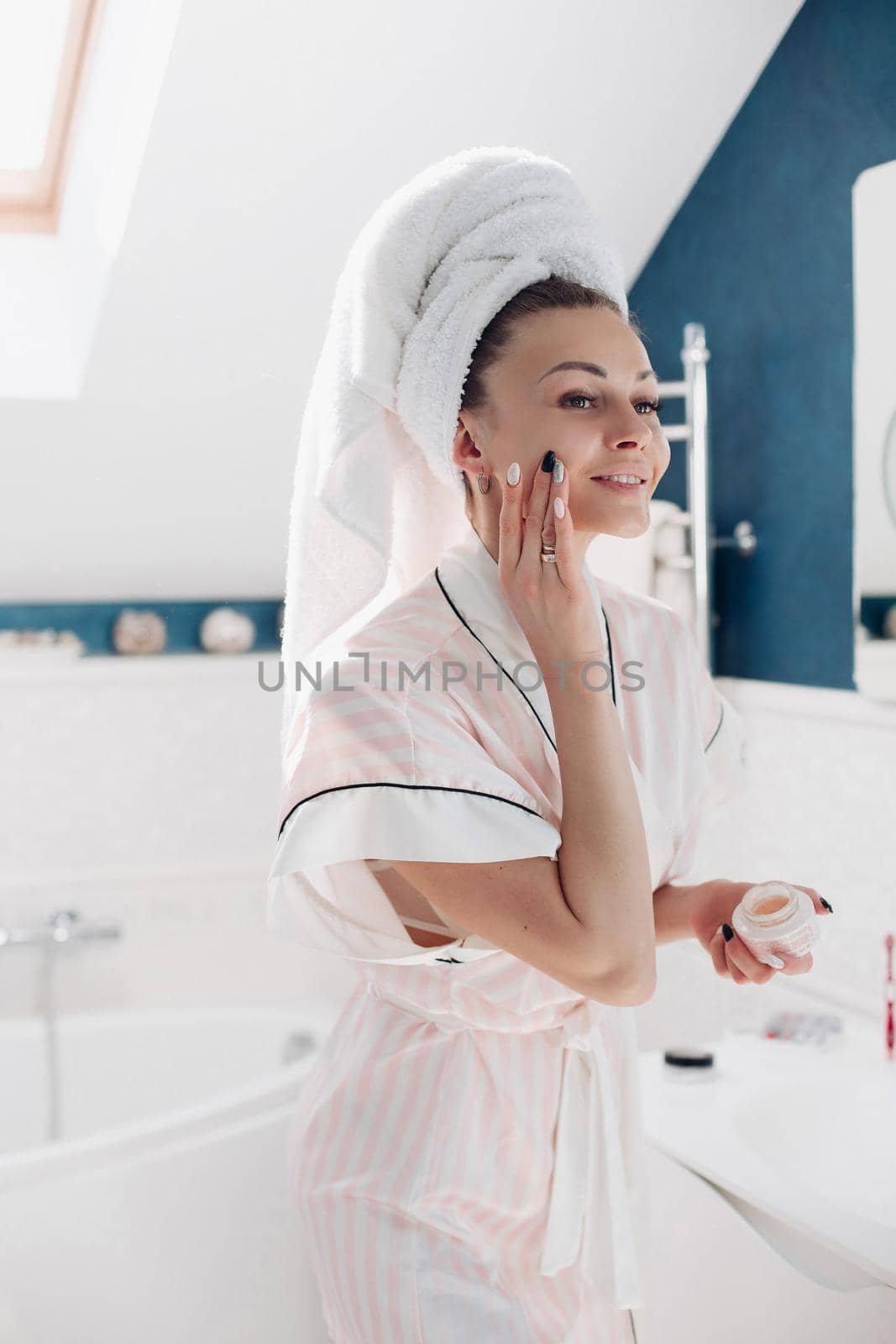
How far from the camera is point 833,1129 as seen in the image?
1.66 m

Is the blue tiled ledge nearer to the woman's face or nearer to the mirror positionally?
the mirror

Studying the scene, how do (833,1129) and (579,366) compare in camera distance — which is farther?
(833,1129)

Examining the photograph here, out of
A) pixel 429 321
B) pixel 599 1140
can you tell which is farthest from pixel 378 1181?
pixel 429 321

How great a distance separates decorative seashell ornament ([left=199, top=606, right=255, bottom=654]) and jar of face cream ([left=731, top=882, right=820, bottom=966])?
1.92 meters

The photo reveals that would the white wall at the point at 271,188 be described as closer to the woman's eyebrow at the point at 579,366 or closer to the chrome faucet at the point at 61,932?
the chrome faucet at the point at 61,932

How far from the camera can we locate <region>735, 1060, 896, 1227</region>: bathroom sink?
1.57m

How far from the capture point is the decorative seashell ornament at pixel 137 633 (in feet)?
9.26

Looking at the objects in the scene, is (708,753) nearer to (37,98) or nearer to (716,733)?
(716,733)

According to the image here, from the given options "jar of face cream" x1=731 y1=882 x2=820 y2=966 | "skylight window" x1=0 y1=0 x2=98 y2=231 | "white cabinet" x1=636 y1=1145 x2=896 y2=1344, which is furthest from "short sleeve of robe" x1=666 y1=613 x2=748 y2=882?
"skylight window" x1=0 y1=0 x2=98 y2=231

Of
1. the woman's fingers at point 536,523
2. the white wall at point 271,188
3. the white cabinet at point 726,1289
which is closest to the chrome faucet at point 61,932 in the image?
the white wall at point 271,188

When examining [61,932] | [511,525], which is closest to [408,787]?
[511,525]

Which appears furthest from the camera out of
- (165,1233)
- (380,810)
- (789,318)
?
(789,318)

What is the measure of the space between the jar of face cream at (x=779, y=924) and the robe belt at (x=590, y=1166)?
15 cm

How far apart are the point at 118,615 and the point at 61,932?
0.72m
